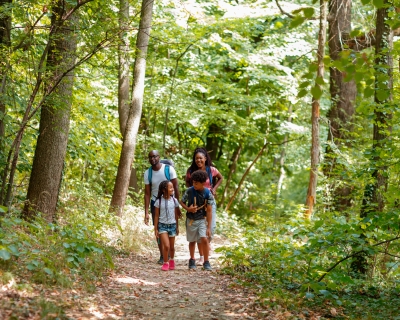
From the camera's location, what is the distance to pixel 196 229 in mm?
8797

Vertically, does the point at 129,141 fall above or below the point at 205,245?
above

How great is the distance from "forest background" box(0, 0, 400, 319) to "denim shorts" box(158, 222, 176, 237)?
2.63ft

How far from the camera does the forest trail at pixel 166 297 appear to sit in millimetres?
5531

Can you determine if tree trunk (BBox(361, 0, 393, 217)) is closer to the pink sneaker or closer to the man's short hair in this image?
the man's short hair

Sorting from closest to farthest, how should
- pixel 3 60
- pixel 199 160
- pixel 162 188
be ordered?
pixel 3 60, pixel 162 188, pixel 199 160

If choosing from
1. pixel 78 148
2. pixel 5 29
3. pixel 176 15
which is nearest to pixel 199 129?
pixel 176 15

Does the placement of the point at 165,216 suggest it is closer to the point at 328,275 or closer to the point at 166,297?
the point at 166,297

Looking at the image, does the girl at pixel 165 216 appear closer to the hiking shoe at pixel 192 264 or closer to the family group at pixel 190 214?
the family group at pixel 190 214

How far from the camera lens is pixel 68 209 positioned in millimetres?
11109

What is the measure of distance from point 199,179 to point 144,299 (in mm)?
2708

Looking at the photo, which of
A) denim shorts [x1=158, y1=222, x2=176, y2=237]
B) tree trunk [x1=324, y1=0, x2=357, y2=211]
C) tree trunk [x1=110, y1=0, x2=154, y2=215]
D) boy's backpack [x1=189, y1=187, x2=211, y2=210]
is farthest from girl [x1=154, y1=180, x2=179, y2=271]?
tree trunk [x1=324, y1=0, x2=357, y2=211]

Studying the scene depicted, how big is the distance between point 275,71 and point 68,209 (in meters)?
11.3

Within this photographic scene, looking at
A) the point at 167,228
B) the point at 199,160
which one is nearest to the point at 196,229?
the point at 167,228

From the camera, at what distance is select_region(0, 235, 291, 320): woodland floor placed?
4660mm
